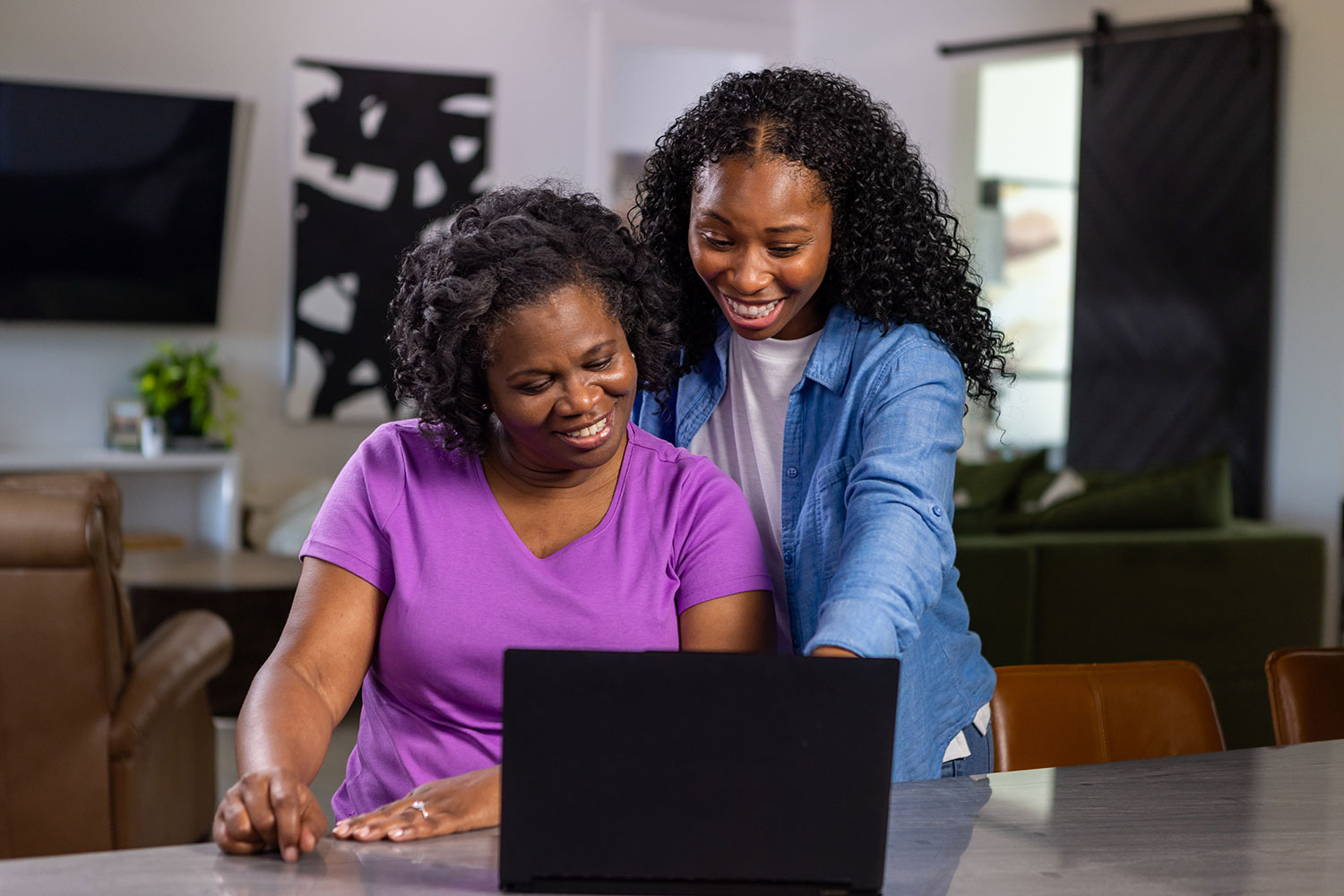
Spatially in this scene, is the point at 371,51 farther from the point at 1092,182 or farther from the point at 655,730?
the point at 655,730

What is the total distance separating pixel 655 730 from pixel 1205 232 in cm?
456

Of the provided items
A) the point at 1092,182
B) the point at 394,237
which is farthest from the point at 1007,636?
the point at 394,237

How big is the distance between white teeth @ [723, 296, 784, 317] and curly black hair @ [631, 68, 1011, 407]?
0.11 metres

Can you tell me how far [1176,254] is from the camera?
507 cm

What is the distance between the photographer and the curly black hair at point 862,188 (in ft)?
4.79

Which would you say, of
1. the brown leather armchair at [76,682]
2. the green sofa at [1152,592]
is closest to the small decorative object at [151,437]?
the brown leather armchair at [76,682]

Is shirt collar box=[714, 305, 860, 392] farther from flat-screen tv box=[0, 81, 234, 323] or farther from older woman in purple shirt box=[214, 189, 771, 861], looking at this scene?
flat-screen tv box=[0, 81, 234, 323]

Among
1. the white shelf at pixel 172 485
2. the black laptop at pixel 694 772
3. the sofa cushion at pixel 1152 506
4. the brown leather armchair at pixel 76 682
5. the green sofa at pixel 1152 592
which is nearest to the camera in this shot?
the black laptop at pixel 694 772

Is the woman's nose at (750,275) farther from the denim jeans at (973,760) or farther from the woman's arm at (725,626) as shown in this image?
the denim jeans at (973,760)

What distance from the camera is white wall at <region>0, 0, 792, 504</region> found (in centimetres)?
567

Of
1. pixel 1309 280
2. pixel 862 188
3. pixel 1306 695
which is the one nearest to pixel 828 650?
pixel 862 188

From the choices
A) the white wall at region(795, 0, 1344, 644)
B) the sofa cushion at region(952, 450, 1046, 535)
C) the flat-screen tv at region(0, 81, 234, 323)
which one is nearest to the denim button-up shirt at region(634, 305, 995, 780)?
the sofa cushion at region(952, 450, 1046, 535)

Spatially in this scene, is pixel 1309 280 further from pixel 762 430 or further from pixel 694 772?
pixel 694 772

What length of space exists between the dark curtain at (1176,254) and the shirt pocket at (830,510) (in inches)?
149
